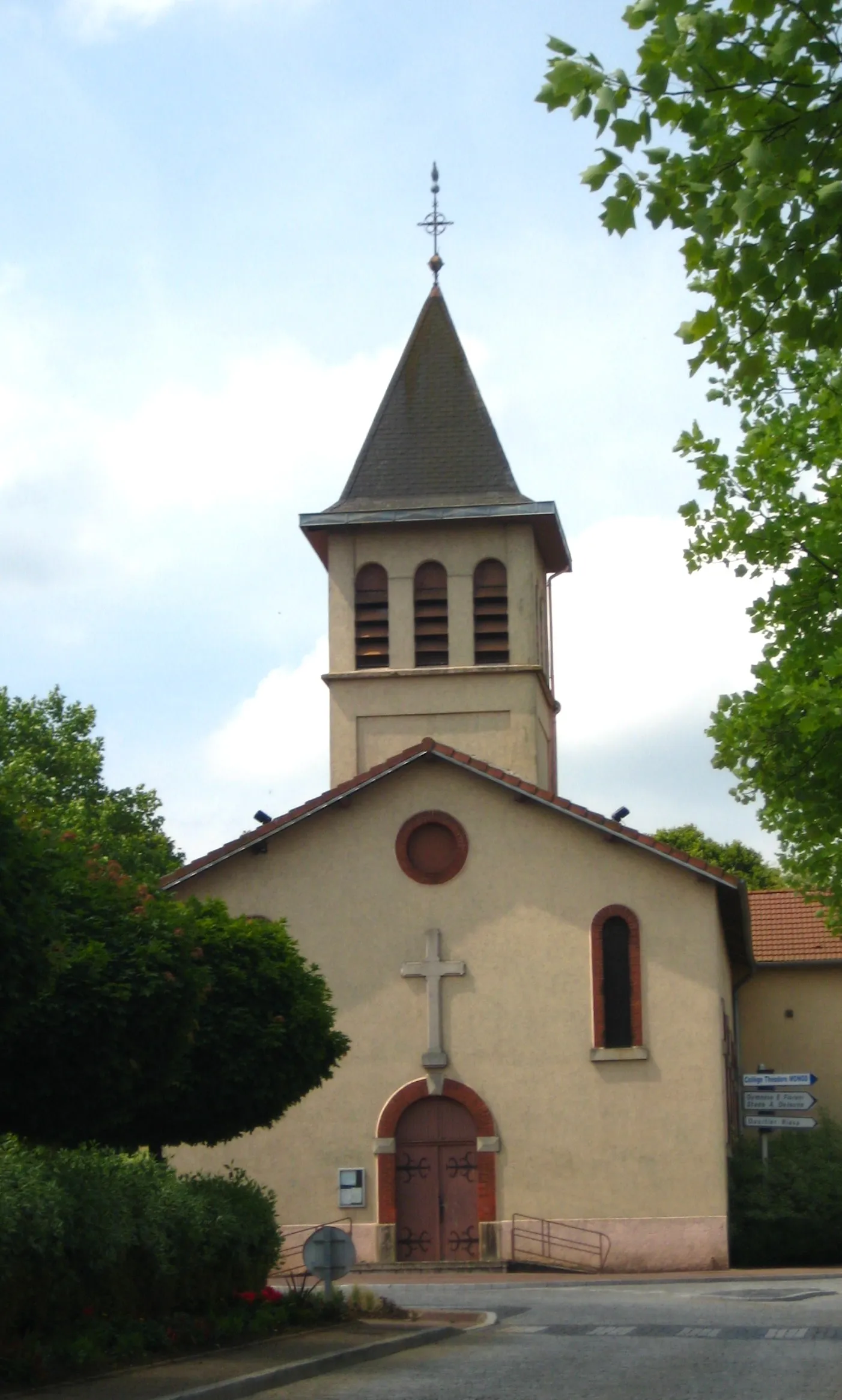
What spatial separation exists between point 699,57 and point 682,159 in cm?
54

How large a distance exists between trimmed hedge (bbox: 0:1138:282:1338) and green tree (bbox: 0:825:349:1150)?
0.46 metres

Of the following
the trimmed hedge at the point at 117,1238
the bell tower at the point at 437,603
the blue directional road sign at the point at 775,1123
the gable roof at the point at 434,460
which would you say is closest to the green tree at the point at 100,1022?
the trimmed hedge at the point at 117,1238

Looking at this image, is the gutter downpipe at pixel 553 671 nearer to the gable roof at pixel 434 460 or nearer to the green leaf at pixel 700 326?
the gable roof at pixel 434 460

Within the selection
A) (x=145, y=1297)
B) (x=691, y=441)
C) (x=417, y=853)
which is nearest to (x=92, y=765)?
(x=417, y=853)

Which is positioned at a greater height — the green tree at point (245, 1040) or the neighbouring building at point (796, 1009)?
the neighbouring building at point (796, 1009)

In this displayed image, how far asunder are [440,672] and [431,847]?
6424 mm

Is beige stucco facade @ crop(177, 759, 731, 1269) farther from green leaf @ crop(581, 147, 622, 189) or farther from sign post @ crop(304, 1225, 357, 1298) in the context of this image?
green leaf @ crop(581, 147, 622, 189)

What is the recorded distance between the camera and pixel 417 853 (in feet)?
101

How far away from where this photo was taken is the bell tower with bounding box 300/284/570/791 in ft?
119

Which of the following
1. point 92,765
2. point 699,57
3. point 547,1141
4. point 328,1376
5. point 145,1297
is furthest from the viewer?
Answer: point 92,765

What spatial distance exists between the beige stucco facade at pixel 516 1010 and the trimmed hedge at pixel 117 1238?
1219 centimetres

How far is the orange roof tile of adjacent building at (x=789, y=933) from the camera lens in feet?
128

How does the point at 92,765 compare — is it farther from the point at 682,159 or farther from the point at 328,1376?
the point at 682,159

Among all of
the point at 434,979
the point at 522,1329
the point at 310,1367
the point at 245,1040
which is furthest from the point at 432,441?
the point at 310,1367
